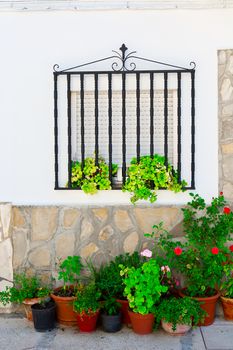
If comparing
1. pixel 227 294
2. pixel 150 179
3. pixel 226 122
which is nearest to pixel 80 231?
pixel 150 179

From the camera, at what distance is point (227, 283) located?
195 inches

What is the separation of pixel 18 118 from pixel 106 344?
2.45m

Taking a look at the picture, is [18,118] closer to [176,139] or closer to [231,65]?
[176,139]

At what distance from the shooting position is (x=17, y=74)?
5.15m

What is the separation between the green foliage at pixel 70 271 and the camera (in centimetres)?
491

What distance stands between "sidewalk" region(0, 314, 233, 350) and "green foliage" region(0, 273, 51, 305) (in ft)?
0.97

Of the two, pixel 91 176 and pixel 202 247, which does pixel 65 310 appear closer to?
pixel 91 176

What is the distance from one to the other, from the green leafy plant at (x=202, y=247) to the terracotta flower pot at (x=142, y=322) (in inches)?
20.1

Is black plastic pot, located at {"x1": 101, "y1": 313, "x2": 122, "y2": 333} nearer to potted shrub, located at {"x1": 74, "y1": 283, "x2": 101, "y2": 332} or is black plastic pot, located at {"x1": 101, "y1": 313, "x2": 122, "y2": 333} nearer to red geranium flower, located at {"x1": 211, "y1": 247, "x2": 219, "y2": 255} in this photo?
potted shrub, located at {"x1": 74, "y1": 283, "x2": 101, "y2": 332}

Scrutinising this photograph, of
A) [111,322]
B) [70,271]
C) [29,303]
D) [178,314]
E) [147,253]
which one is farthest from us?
[70,271]

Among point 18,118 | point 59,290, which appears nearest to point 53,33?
point 18,118

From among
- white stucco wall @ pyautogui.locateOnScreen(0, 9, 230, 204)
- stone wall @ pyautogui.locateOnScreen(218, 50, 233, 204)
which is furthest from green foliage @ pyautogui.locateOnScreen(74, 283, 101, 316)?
stone wall @ pyautogui.locateOnScreen(218, 50, 233, 204)

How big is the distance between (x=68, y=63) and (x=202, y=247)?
7.63ft

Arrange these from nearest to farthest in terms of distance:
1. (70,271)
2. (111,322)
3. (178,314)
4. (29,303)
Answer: (178,314) < (111,322) < (29,303) < (70,271)
